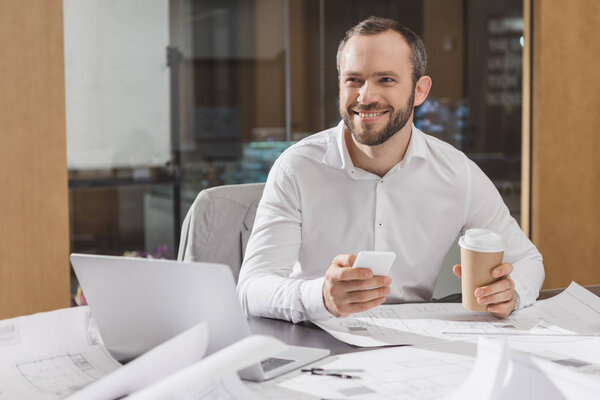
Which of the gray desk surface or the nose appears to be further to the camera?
the nose

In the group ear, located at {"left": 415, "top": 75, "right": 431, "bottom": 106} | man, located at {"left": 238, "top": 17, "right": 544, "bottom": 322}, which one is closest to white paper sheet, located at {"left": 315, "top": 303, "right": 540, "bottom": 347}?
man, located at {"left": 238, "top": 17, "right": 544, "bottom": 322}

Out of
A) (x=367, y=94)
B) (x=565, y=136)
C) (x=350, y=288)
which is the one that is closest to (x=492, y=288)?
(x=350, y=288)

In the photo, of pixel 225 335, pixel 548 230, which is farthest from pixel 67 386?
pixel 548 230

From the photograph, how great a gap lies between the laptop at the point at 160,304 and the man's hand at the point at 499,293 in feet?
1.29

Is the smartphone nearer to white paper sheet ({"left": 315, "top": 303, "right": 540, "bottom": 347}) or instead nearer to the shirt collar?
white paper sheet ({"left": 315, "top": 303, "right": 540, "bottom": 347})

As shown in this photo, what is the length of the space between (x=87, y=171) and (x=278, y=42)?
119cm

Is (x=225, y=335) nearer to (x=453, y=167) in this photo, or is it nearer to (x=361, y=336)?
(x=361, y=336)

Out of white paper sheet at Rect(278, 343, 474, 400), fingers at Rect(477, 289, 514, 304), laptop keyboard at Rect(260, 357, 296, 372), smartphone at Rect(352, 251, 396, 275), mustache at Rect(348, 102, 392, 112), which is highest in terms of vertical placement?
mustache at Rect(348, 102, 392, 112)

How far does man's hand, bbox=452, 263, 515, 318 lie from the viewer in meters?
1.33

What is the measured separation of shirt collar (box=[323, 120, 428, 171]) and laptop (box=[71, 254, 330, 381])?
29.2 inches

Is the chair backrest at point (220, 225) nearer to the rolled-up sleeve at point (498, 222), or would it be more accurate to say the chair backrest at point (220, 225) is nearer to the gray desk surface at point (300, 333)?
the gray desk surface at point (300, 333)

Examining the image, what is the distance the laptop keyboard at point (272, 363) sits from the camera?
103cm

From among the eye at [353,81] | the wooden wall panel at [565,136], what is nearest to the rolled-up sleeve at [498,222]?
the eye at [353,81]

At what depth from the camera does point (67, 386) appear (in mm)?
989
